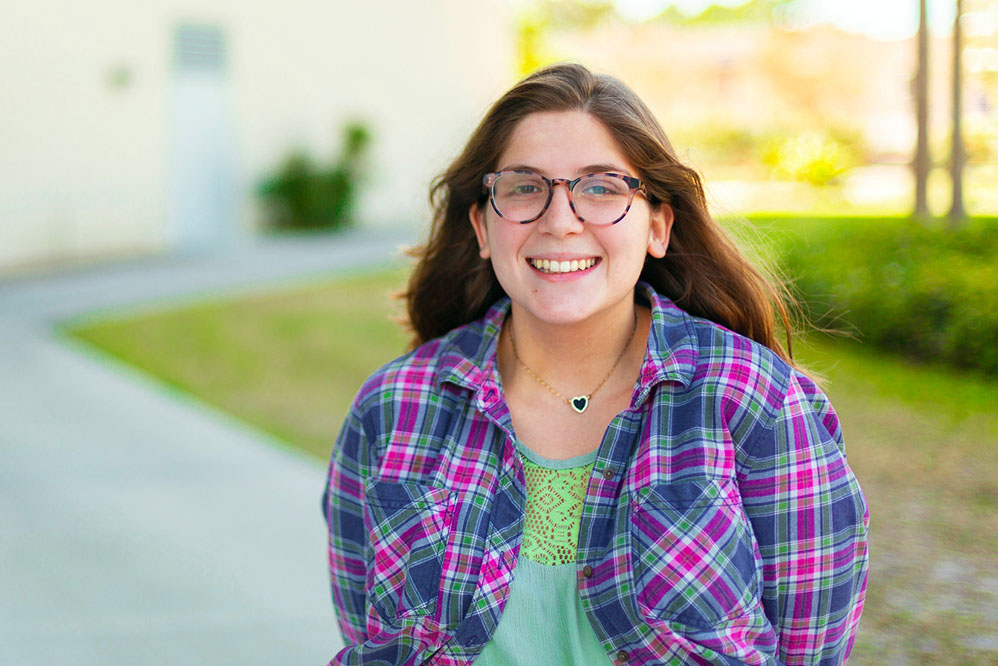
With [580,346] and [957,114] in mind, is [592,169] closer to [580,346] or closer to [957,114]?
[580,346]

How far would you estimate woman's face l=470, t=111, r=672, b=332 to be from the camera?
6.30 ft

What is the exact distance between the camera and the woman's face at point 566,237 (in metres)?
1.92

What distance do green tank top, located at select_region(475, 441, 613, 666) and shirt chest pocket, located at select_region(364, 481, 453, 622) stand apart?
0.46 ft

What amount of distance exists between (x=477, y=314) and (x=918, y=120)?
6.25 meters

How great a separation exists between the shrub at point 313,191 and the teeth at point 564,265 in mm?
12604

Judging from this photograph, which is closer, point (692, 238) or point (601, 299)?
point (601, 299)

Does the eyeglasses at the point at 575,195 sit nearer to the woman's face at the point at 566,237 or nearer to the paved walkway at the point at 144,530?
the woman's face at the point at 566,237

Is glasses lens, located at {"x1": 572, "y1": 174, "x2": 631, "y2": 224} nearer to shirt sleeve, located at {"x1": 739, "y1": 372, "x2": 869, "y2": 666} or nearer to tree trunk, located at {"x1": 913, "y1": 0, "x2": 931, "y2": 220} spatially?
shirt sleeve, located at {"x1": 739, "y1": 372, "x2": 869, "y2": 666}

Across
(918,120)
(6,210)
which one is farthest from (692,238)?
(6,210)

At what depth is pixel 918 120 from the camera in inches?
300

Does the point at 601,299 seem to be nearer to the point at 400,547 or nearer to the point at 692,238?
the point at 692,238

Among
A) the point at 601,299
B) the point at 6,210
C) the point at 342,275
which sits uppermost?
the point at 601,299

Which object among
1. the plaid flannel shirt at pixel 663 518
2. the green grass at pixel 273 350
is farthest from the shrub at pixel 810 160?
the plaid flannel shirt at pixel 663 518

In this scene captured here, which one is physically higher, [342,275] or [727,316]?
[727,316]
